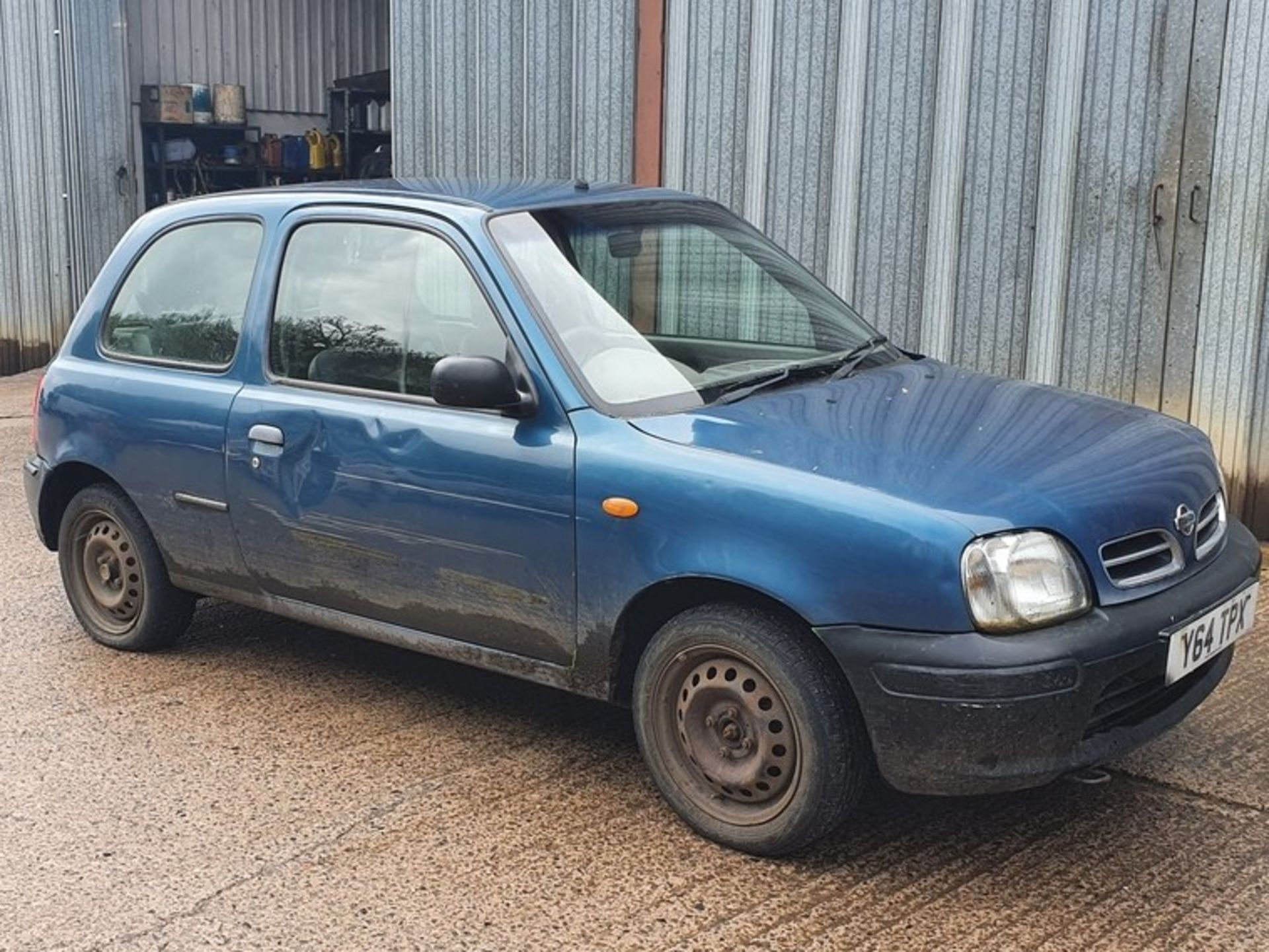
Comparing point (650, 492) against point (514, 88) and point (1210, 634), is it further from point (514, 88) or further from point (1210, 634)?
point (514, 88)

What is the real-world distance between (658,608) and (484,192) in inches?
62.3

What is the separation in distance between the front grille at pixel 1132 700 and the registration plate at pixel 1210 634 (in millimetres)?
54

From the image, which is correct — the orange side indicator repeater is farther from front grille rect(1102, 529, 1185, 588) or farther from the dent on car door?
the dent on car door

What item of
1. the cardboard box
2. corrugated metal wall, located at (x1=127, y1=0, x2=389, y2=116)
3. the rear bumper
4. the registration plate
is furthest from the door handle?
the cardboard box

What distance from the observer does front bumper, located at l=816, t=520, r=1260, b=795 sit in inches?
130

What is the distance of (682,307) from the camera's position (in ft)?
14.7

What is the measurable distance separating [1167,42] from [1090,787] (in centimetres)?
416

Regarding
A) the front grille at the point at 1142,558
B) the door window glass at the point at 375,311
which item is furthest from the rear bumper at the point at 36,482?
the front grille at the point at 1142,558

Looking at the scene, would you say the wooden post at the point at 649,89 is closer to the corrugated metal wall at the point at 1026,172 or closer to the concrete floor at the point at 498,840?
the corrugated metal wall at the point at 1026,172

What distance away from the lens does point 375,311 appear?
178 inches

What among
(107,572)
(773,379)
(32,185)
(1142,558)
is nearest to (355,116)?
(32,185)

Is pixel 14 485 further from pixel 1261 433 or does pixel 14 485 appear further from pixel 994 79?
pixel 1261 433

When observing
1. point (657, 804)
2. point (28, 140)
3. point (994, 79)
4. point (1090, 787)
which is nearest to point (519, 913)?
point (657, 804)

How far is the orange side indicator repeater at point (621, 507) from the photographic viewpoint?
12.5 ft
